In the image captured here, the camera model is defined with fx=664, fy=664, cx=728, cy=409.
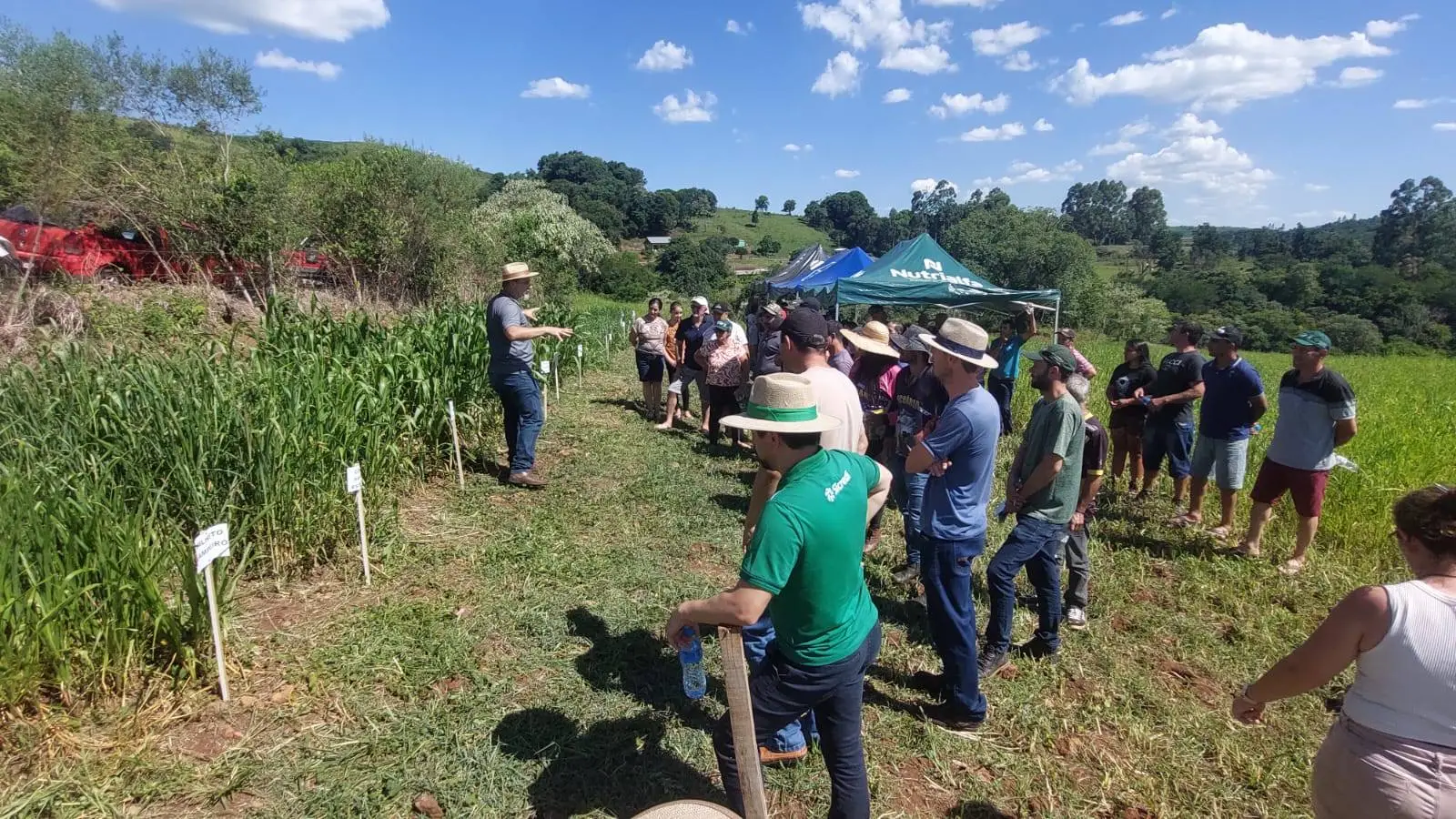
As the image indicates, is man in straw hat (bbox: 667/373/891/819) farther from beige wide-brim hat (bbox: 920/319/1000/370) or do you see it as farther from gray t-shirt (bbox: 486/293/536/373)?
gray t-shirt (bbox: 486/293/536/373)

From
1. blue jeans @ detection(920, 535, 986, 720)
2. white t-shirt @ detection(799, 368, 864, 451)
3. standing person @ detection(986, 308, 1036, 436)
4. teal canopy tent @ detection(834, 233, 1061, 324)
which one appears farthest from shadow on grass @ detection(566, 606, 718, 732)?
teal canopy tent @ detection(834, 233, 1061, 324)

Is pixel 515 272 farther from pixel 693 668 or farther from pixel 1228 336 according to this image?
pixel 1228 336

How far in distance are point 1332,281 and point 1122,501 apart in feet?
222

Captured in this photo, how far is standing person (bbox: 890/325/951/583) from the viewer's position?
14.8 ft

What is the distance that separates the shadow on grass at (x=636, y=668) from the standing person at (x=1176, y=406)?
201 inches

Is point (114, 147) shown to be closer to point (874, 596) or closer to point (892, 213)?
point (874, 596)

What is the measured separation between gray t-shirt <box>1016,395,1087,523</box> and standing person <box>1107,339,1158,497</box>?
3702mm

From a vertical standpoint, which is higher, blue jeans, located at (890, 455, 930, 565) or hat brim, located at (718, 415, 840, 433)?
hat brim, located at (718, 415, 840, 433)

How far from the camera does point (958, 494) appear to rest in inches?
119

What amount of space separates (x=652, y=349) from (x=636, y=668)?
6111 mm

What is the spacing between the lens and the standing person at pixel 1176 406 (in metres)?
5.88

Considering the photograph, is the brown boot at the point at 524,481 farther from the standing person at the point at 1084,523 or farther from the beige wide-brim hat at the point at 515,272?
the standing person at the point at 1084,523

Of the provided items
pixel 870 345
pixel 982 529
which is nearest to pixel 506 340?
pixel 870 345

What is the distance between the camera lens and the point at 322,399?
14.4 feet
